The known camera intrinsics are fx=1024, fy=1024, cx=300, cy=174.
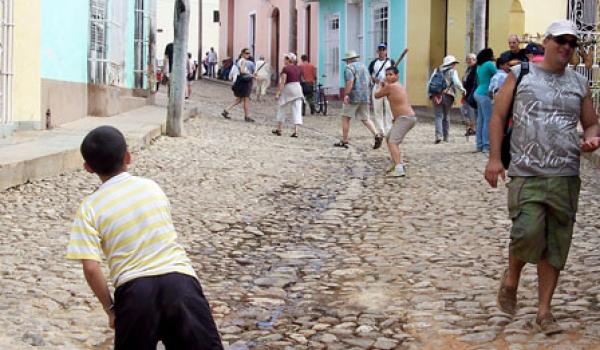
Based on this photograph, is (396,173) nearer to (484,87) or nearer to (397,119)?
(397,119)

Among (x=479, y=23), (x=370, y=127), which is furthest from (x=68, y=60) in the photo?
(x=479, y=23)

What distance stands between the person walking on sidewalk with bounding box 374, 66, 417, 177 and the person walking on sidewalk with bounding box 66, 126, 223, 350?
8.13 meters

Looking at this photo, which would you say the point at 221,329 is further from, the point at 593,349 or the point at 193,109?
the point at 193,109

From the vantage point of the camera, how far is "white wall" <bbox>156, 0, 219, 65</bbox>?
51.7 m

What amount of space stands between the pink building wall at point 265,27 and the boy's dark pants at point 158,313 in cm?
2609

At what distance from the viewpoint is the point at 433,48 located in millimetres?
25609

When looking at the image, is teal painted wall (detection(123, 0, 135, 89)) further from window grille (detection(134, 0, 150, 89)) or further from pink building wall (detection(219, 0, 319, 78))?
pink building wall (detection(219, 0, 319, 78))

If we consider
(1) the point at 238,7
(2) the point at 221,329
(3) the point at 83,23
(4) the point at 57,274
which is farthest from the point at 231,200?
(1) the point at 238,7

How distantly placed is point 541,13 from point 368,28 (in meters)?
6.98

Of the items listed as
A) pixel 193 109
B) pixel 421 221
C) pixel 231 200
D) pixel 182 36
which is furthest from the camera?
pixel 193 109

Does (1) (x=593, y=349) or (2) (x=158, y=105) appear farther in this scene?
(2) (x=158, y=105)

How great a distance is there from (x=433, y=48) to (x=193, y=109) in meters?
7.84

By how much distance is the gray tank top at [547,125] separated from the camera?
486 centimetres

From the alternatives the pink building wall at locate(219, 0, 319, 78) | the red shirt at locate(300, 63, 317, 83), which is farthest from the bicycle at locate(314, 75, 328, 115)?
the pink building wall at locate(219, 0, 319, 78)
